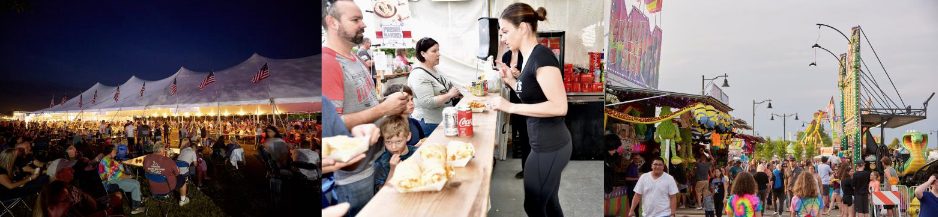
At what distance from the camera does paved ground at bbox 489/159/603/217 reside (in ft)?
8.79

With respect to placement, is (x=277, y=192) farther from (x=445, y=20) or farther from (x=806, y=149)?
(x=806, y=149)

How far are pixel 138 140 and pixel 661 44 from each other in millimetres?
3842

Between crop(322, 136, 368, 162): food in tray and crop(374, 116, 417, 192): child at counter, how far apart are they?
0.31ft

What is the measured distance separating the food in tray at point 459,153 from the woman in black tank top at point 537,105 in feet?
0.75

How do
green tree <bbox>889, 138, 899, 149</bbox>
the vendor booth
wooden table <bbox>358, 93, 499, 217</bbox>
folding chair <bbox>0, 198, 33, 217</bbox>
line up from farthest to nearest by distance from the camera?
1. folding chair <bbox>0, 198, 33, 217</bbox>
2. green tree <bbox>889, 138, 899, 149</bbox>
3. the vendor booth
4. wooden table <bbox>358, 93, 499, 217</bbox>

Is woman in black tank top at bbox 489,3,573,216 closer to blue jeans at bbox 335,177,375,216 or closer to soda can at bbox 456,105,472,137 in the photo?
soda can at bbox 456,105,472,137

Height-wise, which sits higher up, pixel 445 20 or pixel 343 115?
pixel 445 20

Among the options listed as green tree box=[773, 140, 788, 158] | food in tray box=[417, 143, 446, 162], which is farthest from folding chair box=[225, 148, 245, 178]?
green tree box=[773, 140, 788, 158]

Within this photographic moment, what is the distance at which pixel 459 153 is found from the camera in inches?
102

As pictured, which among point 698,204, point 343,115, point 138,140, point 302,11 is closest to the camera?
point 343,115

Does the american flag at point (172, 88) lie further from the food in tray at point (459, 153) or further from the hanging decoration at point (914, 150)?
the hanging decoration at point (914, 150)

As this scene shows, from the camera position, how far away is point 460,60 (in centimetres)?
276

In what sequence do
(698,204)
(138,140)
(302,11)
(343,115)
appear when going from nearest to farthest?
(343,115) → (698,204) → (138,140) → (302,11)

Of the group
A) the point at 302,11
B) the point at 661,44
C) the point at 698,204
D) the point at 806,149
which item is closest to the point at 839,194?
the point at 806,149
